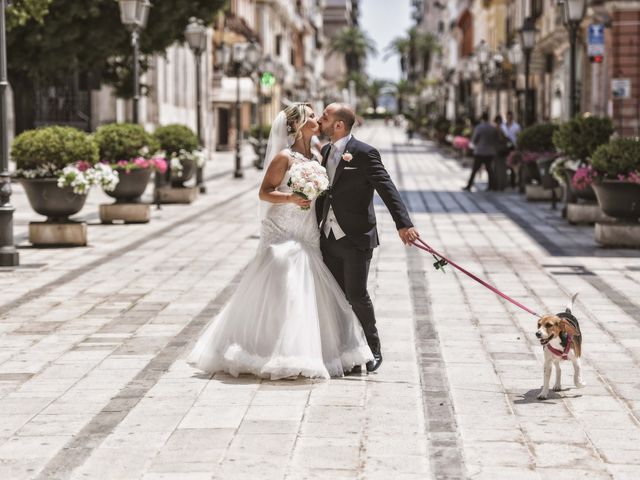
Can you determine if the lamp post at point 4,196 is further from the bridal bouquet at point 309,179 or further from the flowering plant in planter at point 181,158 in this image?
the flowering plant in planter at point 181,158

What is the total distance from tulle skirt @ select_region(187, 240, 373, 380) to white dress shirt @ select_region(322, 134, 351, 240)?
8.0 inches

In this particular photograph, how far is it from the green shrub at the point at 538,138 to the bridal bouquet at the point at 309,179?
17.2m

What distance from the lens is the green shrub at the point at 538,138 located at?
24.7 meters

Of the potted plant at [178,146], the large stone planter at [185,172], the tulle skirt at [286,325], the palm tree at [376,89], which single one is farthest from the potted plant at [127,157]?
the palm tree at [376,89]

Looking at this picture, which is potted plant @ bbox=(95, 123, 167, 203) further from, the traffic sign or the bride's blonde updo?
the bride's blonde updo

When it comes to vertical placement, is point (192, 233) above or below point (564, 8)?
below

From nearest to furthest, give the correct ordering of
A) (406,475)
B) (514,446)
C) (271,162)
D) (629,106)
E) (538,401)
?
(406,475) < (514,446) < (538,401) < (271,162) < (629,106)

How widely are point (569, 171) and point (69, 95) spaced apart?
82.2 feet

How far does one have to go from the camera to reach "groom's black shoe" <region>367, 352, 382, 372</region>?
830 centimetres

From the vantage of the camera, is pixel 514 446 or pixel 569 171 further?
pixel 569 171

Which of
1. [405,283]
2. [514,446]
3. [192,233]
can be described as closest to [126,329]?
[405,283]

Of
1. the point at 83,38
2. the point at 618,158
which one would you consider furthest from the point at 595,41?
the point at 83,38

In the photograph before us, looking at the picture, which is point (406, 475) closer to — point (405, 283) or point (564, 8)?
point (405, 283)

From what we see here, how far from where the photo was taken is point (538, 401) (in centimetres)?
740
